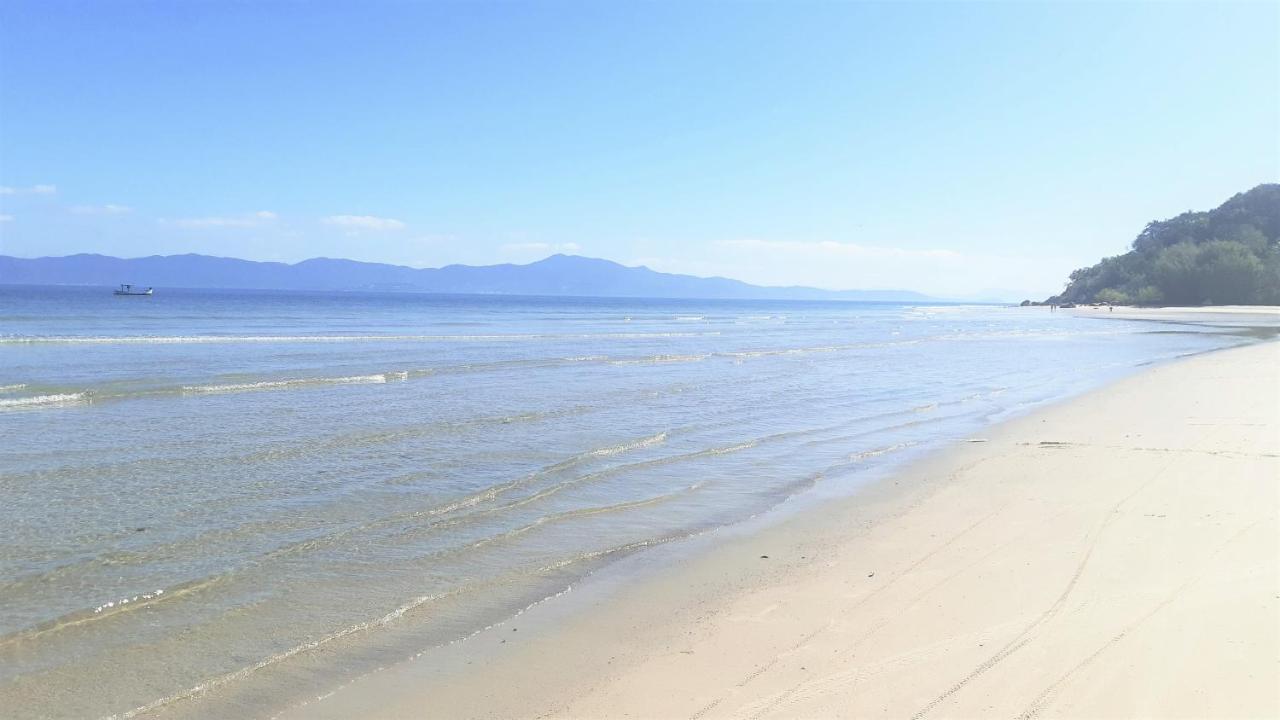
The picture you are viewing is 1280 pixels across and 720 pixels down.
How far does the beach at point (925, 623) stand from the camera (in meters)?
4.24

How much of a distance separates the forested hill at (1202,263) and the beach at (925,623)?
324ft

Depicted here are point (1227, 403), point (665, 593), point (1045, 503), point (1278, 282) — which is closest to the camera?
point (665, 593)

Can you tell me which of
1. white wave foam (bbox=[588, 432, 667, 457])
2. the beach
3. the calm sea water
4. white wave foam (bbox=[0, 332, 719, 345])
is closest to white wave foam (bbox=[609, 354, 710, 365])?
the calm sea water

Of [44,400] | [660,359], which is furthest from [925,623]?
[660,359]

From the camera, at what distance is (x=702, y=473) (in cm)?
1040

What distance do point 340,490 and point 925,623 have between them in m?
6.40

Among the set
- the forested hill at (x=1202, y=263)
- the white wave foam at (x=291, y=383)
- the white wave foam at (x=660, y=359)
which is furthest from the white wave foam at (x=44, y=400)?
the forested hill at (x=1202, y=263)

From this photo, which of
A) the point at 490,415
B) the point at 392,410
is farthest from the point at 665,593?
the point at 392,410

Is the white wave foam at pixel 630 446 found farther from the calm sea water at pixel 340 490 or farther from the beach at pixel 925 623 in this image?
the beach at pixel 925 623

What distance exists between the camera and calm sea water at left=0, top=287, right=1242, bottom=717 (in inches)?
199

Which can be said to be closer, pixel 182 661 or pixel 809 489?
pixel 182 661

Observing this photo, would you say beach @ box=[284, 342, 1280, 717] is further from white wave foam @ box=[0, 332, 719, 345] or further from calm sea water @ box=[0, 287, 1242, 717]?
white wave foam @ box=[0, 332, 719, 345]

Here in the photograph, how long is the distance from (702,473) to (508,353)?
20980 mm

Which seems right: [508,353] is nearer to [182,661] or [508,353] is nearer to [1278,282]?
[182,661]
